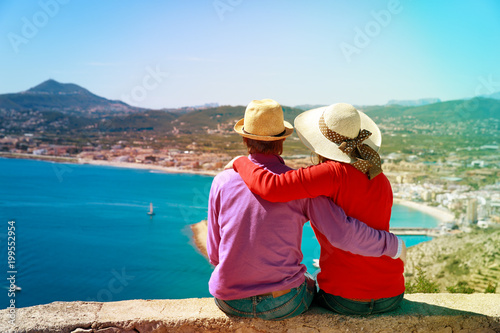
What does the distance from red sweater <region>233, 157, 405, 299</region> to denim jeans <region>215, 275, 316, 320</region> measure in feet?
0.41

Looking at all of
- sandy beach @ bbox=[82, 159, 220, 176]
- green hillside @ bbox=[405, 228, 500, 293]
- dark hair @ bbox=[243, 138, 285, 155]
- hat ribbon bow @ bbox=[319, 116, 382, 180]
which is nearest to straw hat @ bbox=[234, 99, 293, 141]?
dark hair @ bbox=[243, 138, 285, 155]

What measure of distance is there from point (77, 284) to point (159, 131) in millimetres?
52496

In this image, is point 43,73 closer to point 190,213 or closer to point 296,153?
point 190,213

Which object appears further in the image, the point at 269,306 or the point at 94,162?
the point at 94,162

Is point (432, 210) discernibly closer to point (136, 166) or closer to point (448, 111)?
point (448, 111)

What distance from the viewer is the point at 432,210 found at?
45500 millimetres

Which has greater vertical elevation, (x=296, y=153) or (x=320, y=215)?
(x=320, y=215)

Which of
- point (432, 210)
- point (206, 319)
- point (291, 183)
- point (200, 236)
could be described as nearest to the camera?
point (291, 183)

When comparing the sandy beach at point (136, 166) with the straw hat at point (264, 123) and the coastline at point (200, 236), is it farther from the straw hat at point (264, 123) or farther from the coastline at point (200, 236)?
the straw hat at point (264, 123)

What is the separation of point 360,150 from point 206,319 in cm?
73

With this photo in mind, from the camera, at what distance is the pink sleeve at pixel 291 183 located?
111cm

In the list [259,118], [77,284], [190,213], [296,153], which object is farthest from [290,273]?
[190,213]

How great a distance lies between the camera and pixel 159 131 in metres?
77.7

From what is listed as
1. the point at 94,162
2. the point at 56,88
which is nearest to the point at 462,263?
the point at 94,162
